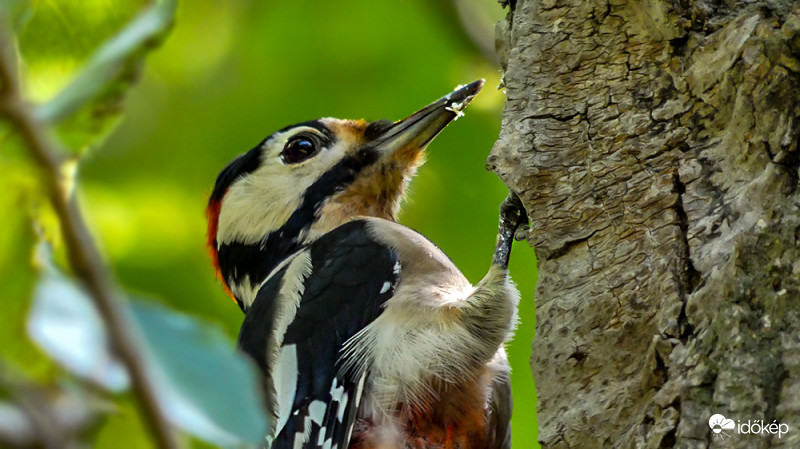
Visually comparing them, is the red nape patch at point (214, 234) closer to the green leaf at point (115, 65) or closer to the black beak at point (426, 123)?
the black beak at point (426, 123)

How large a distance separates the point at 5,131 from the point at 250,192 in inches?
107

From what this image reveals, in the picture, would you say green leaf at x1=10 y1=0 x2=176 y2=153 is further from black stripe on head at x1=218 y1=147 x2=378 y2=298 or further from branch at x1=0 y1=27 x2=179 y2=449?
black stripe on head at x1=218 y1=147 x2=378 y2=298

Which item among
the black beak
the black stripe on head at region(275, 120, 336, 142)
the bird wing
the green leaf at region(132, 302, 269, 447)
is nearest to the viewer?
the green leaf at region(132, 302, 269, 447)

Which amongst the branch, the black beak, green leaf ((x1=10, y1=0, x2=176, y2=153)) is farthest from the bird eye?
the branch

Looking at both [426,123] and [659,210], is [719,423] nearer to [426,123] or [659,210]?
[659,210]

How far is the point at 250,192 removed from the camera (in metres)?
3.72

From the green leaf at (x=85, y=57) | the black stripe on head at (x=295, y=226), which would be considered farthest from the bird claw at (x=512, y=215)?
the green leaf at (x=85, y=57)

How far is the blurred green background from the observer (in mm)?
3885

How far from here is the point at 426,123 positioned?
343 cm

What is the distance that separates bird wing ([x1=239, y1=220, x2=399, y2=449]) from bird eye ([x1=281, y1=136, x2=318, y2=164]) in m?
0.50

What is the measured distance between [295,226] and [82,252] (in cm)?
282

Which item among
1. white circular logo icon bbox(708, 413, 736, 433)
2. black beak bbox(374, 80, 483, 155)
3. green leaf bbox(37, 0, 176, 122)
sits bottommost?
white circular logo icon bbox(708, 413, 736, 433)

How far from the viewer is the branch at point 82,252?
75 centimetres

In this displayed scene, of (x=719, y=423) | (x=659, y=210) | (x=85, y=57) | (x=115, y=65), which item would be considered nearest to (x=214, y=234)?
(x=659, y=210)
